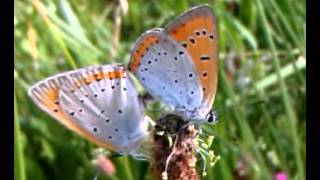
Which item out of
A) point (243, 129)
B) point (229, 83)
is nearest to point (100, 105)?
point (243, 129)

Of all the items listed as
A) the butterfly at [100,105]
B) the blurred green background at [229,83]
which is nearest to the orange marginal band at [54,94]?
the butterfly at [100,105]

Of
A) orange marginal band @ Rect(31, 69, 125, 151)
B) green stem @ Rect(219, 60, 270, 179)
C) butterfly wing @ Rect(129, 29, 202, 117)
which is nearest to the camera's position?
orange marginal band @ Rect(31, 69, 125, 151)

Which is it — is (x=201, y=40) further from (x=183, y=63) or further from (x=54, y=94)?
(x=54, y=94)

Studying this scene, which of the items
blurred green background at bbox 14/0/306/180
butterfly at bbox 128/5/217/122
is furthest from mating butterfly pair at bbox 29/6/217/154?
blurred green background at bbox 14/0/306/180

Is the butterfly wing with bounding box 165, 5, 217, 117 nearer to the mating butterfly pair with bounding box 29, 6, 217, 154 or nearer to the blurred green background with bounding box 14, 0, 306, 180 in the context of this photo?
the mating butterfly pair with bounding box 29, 6, 217, 154

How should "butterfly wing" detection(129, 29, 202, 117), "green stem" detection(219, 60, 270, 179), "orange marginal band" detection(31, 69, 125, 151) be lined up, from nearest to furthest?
1. "orange marginal band" detection(31, 69, 125, 151)
2. "butterfly wing" detection(129, 29, 202, 117)
3. "green stem" detection(219, 60, 270, 179)

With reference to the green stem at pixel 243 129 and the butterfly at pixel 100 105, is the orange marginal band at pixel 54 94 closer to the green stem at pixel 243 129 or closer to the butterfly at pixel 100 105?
the butterfly at pixel 100 105
